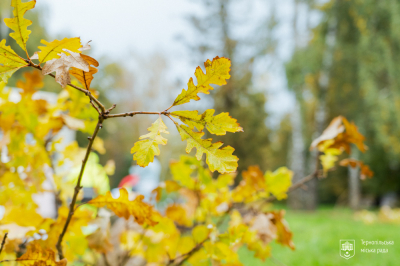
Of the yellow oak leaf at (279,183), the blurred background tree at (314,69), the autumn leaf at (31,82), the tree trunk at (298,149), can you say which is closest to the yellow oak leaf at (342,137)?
the yellow oak leaf at (279,183)

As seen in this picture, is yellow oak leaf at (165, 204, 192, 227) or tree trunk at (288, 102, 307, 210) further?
tree trunk at (288, 102, 307, 210)

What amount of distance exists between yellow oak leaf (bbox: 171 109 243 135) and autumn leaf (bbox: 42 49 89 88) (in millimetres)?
134

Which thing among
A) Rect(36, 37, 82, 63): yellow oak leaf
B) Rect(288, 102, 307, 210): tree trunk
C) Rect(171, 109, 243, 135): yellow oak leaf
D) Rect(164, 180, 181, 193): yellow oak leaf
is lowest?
Rect(164, 180, 181, 193): yellow oak leaf

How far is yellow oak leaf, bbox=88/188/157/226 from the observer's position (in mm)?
398

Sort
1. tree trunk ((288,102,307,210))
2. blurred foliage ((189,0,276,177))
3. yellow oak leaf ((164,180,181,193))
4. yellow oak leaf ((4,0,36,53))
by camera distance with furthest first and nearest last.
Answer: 1. tree trunk ((288,102,307,210))
2. blurred foliage ((189,0,276,177))
3. yellow oak leaf ((164,180,181,193))
4. yellow oak leaf ((4,0,36,53))

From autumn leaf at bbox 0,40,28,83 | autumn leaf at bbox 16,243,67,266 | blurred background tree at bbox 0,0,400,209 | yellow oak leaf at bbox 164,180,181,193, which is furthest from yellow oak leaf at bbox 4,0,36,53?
blurred background tree at bbox 0,0,400,209

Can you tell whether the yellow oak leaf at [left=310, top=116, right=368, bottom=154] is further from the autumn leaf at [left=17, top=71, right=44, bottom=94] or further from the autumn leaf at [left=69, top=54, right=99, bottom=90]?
the autumn leaf at [left=17, top=71, right=44, bottom=94]

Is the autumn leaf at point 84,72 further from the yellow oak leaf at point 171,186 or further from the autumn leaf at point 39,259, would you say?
the yellow oak leaf at point 171,186

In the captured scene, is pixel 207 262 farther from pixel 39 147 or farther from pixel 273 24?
pixel 273 24

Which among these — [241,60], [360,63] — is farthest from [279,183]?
[360,63]

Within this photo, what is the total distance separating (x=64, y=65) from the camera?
1.03 ft

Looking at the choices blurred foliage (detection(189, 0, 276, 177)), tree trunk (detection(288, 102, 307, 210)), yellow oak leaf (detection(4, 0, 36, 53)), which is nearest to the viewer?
yellow oak leaf (detection(4, 0, 36, 53))

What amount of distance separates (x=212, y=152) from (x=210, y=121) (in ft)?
0.14

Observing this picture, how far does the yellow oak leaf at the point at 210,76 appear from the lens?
334 millimetres
